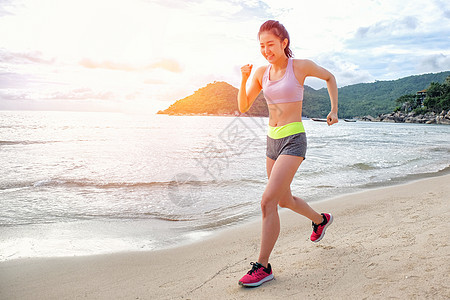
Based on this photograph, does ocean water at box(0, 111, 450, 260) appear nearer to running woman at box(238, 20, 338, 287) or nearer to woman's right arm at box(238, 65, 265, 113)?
running woman at box(238, 20, 338, 287)

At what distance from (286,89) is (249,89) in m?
0.43

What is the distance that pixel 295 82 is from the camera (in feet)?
8.98

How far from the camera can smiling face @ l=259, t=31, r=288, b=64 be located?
274 centimetres

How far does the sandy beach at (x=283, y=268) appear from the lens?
2.36 metres

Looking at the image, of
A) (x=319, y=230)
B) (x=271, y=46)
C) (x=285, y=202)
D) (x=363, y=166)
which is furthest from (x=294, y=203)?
(x=363, y=166)

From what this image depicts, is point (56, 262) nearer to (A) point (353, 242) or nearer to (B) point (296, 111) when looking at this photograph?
(B) point (296, 111)

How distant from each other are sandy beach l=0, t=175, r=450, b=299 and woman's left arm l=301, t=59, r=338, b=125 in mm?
1264

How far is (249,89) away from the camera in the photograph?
3.05 metres

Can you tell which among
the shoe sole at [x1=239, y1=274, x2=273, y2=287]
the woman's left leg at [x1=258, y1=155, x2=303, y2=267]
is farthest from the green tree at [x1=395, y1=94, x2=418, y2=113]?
the shoe sole at [x1=239, y1=274, x2=273, y2=287]

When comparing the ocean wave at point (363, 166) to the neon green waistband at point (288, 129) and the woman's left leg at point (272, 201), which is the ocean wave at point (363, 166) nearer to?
the neon green waistband at point (288, 129)

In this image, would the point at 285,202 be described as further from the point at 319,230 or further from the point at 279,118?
the point at 279,118

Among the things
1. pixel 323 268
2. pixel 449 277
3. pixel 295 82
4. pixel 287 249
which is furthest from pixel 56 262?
pixel 449 277

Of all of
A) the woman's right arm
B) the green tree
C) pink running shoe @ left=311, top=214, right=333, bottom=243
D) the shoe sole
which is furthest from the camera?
the green tree

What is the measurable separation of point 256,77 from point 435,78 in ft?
Result: 559
